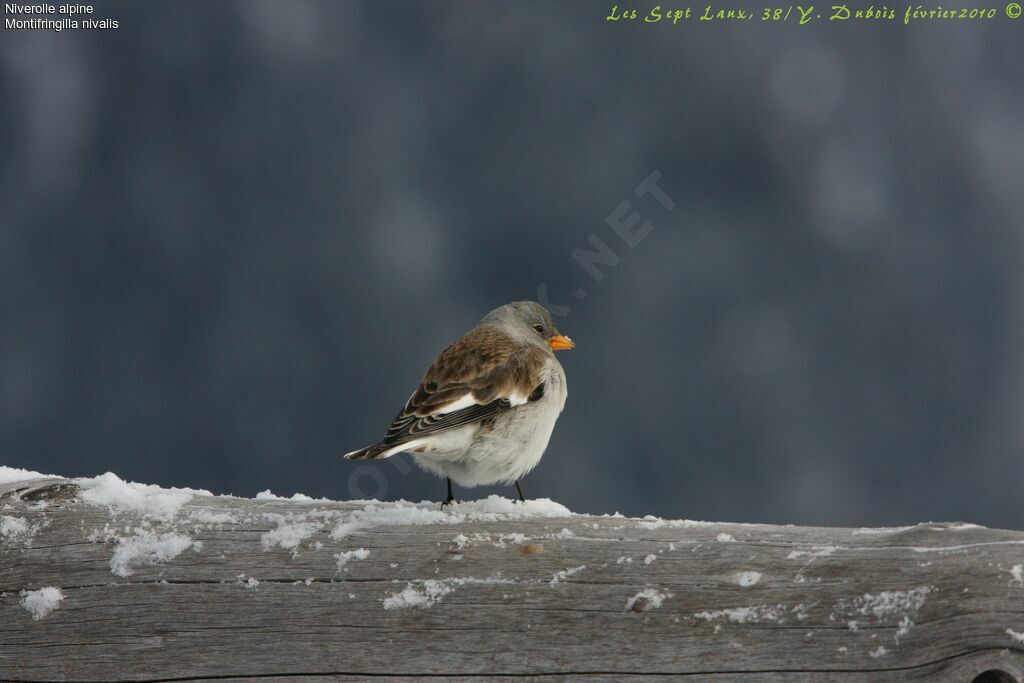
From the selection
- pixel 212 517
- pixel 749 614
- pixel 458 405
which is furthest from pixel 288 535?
pixel 749 614

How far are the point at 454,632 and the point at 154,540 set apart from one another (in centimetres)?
105

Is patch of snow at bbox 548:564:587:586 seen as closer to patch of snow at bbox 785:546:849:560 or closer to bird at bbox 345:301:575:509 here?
patch of snow at bbox 785:546:849:560

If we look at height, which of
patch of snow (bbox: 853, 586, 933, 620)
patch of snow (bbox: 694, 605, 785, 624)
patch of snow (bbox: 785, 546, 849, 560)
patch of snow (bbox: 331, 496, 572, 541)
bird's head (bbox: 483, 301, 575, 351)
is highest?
bird's head (bbox: 483, 301, 575, 351)

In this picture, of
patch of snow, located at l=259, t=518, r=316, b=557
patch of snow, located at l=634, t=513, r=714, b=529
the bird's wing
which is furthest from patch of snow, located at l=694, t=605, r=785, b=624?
the bird's wing

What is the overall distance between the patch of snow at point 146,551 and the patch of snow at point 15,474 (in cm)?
72

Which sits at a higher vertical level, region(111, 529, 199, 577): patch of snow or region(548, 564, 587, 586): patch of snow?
region(111, 529, 199, 577): patch of snow

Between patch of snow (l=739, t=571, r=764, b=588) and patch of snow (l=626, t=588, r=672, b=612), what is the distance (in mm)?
208

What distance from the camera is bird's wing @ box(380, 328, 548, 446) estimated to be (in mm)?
4270

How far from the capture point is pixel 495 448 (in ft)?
14.5

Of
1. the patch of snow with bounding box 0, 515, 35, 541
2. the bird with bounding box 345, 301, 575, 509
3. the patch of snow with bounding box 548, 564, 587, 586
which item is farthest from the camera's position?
the bird with bounding box 345, 301, 575, 509

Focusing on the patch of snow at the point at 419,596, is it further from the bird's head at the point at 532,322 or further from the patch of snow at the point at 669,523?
the bird's head at the point at 532,322

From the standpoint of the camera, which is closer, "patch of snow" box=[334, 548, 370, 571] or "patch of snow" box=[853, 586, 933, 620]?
"patch of snow" box=[853, 586, 933, 620]

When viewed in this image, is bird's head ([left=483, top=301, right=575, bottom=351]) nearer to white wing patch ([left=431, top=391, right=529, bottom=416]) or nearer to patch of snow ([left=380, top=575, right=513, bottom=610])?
white wing patch ([left=431, top=391, right=529, bottom=416])

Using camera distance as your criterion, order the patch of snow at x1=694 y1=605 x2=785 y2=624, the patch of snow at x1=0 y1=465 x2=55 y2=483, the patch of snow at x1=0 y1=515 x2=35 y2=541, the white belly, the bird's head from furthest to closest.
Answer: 1. the bird's head
2. the white belly
3. the patch of snow at x1=0 y1=465 x2=55 y2=483
4. the patch of snow at x1=0 y1=515 x2=35 y2=541
5. the patch of snow at x1=694 y1=605 x2=785 y2=624
